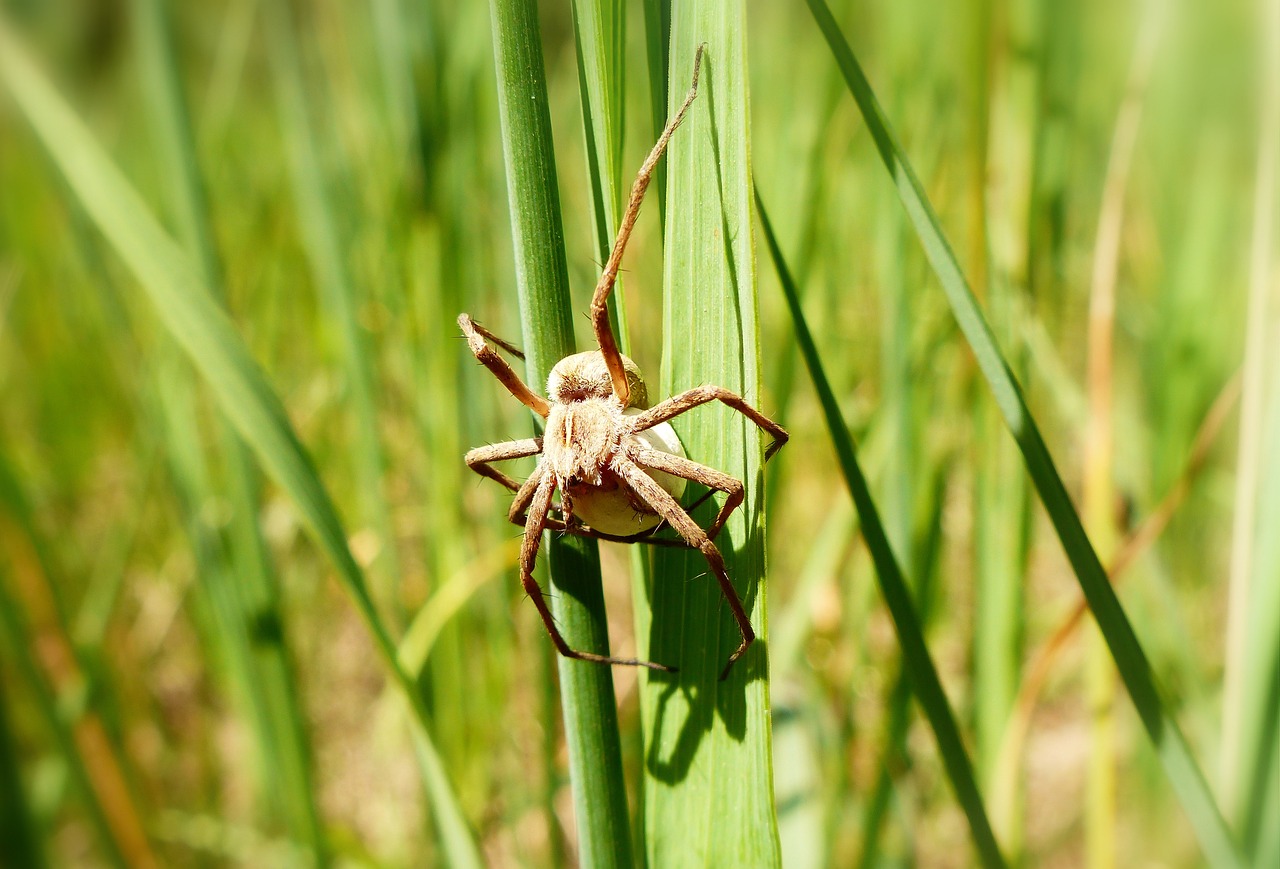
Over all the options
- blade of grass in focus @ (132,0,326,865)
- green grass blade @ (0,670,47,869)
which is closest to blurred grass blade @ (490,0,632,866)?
blade of grass in focus @ (132,0,326,865)

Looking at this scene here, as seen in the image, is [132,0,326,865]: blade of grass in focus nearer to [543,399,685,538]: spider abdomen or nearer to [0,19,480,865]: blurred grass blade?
[0,19,480,865]: blurred grass blade

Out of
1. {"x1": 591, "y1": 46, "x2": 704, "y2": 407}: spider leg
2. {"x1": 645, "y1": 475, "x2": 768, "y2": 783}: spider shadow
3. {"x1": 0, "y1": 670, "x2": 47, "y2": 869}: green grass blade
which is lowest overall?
{"x1": 0, "y1": 670, "x2": 47, "y2": 869}: green grass blade

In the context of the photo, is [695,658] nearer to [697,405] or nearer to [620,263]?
[697,405]

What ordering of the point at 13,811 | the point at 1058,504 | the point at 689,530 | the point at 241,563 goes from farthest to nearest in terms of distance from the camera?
1. the point at 241,563
2. the point at 13,811
3. the point at 689,530
4. the point at 1058,504

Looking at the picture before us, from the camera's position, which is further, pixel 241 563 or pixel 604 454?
pixel 241 563

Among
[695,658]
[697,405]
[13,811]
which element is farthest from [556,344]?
[13,811]

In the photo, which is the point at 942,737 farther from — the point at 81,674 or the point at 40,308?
the point at 40,308
